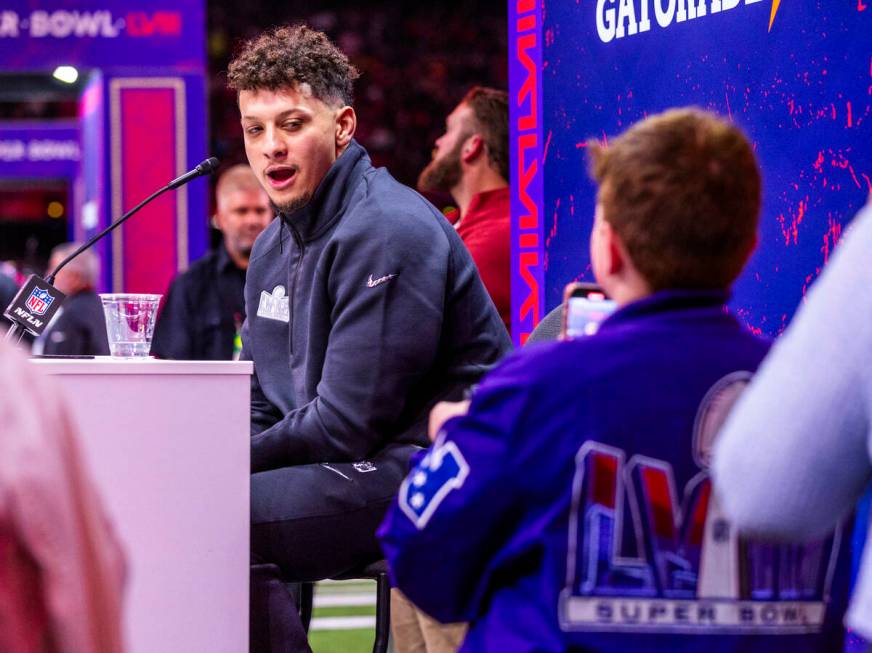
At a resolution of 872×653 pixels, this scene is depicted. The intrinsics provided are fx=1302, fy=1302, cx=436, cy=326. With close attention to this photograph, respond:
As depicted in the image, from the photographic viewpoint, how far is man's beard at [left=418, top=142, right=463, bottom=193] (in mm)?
4238

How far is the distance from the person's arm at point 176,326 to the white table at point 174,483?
294cm

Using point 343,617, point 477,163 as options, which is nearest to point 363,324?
point 477,163

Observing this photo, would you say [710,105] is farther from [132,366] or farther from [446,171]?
[446,171]

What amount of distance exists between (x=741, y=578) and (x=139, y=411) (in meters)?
1.15

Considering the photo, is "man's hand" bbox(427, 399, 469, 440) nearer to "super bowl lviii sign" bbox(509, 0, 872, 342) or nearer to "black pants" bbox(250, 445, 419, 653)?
"black pants" bbox(250, 445, 419, 653)


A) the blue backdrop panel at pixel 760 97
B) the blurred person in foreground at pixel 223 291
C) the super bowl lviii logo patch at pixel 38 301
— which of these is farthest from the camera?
the blurred person in foreground at pixel 223 291

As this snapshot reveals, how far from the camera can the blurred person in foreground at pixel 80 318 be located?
6996 millimetres

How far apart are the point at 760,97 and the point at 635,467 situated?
140 cm

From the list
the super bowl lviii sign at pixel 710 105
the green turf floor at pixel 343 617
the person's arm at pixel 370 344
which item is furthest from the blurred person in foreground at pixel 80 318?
the person's arm at pixel 370 344

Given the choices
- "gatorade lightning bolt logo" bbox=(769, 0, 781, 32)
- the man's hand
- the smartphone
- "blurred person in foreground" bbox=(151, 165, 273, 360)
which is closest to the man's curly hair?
"gatorade lightning bolt logo" bbox=(769, 0, 781, 32)

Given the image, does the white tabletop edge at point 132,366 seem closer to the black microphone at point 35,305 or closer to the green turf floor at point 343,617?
the black microphone at point 35,305

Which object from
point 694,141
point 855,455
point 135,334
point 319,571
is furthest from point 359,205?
point 855,455

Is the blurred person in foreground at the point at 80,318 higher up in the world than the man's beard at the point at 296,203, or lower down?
lower down

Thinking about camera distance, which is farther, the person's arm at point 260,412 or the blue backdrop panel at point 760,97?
the person's arm at point 260,412
